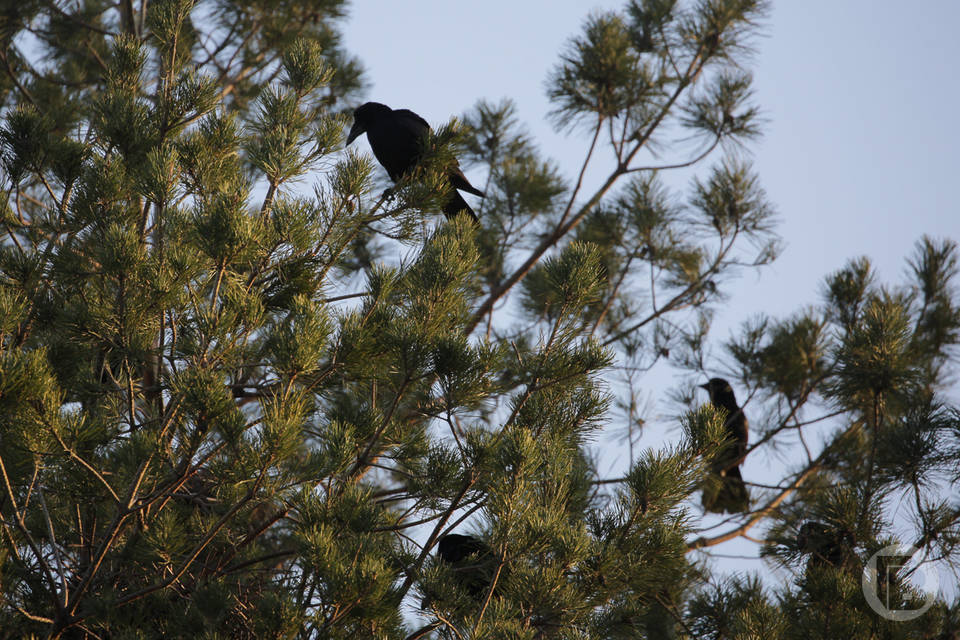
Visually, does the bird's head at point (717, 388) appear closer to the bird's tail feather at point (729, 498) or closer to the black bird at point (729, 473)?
the black bird at point (729, 473)

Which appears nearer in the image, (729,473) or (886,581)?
(886,581)

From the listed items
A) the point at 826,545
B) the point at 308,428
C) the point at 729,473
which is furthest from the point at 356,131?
the point at 729,473

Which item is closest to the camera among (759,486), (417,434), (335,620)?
(335,620)

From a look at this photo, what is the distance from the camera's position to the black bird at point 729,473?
5129mm

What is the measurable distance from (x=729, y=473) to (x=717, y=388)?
1.72ft

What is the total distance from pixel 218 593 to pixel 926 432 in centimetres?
282

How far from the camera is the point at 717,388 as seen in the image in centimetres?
589

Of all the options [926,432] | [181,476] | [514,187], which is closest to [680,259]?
[514,187]

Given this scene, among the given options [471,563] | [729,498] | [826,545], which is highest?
[729,498]

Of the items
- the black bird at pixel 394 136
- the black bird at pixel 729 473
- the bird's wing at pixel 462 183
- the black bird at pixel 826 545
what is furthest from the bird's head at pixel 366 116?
the black bird at pixel 826 545

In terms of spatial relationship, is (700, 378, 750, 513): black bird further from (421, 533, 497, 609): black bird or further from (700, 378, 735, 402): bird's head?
(421, 533, 497, 609): black bird

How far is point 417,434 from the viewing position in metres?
3.01

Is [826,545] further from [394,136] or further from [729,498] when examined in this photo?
[394,136]

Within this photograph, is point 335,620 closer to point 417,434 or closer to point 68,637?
point 417,434
